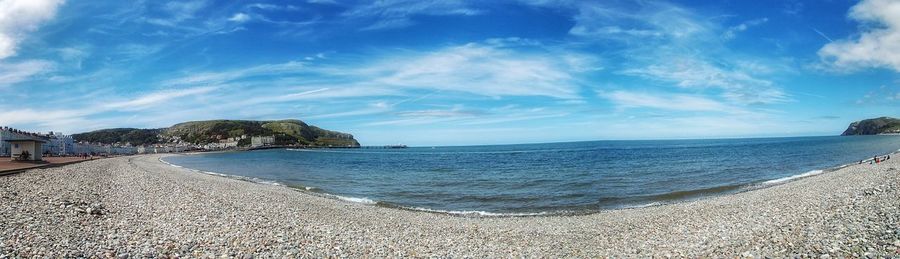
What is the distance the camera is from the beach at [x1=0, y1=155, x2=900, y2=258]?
34.6ft

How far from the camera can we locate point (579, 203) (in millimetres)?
24125

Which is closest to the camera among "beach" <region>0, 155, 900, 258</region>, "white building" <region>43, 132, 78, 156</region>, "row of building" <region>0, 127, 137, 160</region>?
"beach" <region>0, 155, 900, 258</region>

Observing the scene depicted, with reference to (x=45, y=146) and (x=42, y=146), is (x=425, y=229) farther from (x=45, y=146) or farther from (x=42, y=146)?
(x=45, y=146)

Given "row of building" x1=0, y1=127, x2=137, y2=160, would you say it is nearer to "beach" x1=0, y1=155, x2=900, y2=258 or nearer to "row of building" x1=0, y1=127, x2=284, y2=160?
"row of building" x1=0, y1=127, x2=284, y2=160

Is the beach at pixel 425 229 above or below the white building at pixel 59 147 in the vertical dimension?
below

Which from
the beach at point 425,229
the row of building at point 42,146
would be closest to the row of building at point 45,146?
the row of building at point 42,146

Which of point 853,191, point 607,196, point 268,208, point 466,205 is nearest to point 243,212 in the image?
point 268,208

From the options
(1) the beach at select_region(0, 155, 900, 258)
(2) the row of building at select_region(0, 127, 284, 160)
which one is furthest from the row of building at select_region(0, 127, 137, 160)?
(1) the beach at select_region(0, 155, 900, 258)

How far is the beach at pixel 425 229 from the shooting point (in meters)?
10.5

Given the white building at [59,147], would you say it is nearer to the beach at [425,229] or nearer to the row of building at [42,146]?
the row of building at [42,146]

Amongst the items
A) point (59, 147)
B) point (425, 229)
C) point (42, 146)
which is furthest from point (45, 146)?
point (425, 229)

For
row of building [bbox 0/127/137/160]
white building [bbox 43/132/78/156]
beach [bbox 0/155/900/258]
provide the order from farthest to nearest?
white building [bbox 43/132/78/156] → row of building [bbox 0/127/137/160] → beach [bbox 0/155/900/258]

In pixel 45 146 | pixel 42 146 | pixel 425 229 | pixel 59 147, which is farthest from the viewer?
pixel 59 147

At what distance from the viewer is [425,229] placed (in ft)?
53.3
